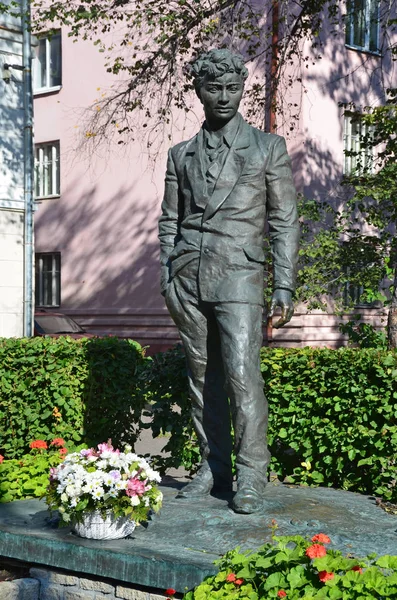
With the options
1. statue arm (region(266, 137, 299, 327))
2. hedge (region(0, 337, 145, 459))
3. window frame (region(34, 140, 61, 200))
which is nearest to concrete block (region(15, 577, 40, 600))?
statue arm (region(266, 137, 299, 327))

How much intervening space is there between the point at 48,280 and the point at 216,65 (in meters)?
21.7

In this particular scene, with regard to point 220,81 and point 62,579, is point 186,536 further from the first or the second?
point 220,81

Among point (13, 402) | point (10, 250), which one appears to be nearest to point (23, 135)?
point (10, 250)

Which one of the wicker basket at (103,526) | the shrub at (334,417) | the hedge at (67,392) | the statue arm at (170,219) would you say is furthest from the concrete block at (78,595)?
the hedge at (67,392)

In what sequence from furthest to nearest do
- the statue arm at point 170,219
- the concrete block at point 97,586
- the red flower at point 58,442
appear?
the red flower at point 58,442 → the statue arm at point 170,219 → the concrete block at point 97,586

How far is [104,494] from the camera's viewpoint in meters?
5.21

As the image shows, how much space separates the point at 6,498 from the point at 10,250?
10798 mm

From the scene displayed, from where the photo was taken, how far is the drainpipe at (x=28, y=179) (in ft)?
56.4

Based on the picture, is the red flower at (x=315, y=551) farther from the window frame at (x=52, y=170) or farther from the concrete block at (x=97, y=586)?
the window frame at (x=52, y=170)

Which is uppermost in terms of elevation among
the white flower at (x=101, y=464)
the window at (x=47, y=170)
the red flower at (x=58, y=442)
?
the window at (x=47, y=170)

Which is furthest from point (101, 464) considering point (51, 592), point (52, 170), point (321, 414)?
point (52, 170)

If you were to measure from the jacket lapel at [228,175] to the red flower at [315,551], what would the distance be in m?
2.56

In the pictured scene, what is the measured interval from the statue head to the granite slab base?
2295 millimetres

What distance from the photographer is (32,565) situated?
17.7 feet
